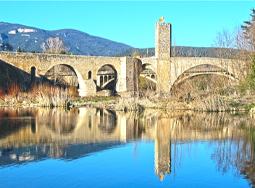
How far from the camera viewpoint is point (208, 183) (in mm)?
7465

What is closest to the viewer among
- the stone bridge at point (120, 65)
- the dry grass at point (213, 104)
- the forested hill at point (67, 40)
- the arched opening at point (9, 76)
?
the dry grass at point (213, 104)

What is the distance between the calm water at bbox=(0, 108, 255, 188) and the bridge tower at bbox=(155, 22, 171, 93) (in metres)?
19.8

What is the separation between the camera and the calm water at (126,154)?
7.60m

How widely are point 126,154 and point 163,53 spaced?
26.3 meters

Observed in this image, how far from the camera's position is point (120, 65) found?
113 feet

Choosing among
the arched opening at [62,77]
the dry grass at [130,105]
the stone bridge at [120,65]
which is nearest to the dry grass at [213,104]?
the dry grass at [130,105]

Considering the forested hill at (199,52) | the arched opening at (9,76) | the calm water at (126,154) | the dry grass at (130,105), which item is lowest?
the calm water at (126,154)

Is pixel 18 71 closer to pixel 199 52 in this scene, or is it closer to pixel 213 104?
pixel 213 104

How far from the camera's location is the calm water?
7602 mm

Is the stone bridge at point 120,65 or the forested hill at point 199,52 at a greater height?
the forested hill at point 199,52

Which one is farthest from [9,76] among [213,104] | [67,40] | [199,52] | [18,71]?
[67,40]

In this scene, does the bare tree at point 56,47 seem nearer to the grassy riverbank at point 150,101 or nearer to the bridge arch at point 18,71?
the bridge arch at point 18,71

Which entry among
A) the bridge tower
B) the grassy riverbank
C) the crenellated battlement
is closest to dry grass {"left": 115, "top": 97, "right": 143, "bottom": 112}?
the grassy riverbank

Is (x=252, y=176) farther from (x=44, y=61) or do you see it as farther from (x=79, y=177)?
(x=44, y=61)
